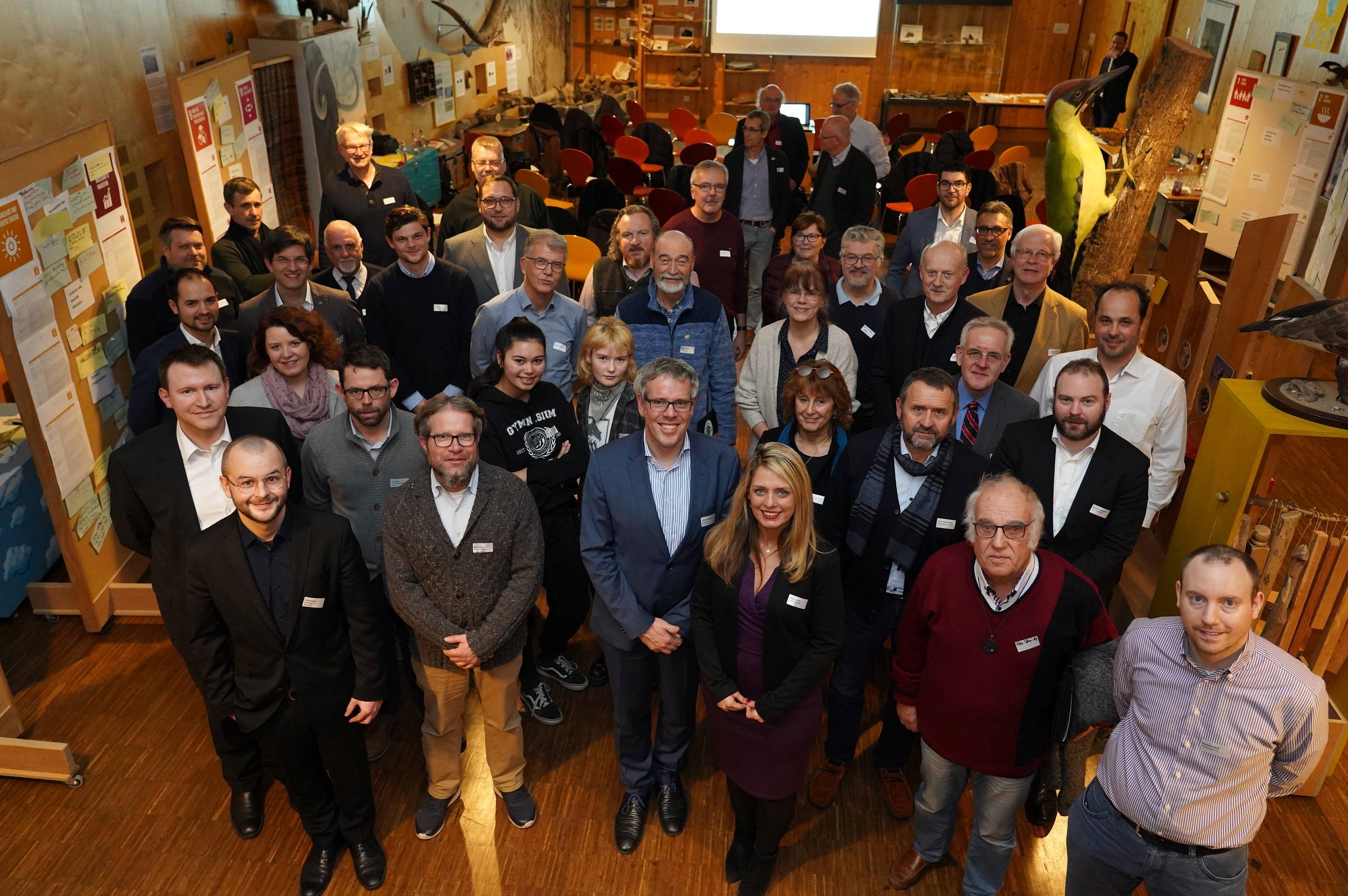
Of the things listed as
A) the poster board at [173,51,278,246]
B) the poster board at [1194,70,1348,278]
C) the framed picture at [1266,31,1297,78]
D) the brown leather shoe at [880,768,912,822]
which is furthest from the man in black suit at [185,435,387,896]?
the framed picture at [1266,31,1297,78]

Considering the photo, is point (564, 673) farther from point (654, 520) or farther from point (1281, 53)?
point (1281, 53)

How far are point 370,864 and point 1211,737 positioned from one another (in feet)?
8.78

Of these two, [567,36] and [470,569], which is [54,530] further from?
[567,36]

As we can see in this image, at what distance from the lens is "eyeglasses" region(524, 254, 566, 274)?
4.12 m

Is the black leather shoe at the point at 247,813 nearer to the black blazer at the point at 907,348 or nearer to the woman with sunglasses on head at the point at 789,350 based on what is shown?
the woman with sunglasses on head at the point at 789,350

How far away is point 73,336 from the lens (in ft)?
14.3

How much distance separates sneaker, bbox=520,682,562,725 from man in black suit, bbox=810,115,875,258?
4.26 metres

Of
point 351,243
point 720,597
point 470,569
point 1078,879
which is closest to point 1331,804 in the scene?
point 1078,879

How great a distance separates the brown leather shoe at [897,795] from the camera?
350cm

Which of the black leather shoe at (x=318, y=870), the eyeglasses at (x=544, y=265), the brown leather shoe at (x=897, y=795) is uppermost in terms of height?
the eyeglasses at (x=544, y=265)

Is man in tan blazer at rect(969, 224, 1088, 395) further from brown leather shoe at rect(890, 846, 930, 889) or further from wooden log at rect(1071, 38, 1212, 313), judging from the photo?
brown leather shoe at rect(890, 846, 930, 889)

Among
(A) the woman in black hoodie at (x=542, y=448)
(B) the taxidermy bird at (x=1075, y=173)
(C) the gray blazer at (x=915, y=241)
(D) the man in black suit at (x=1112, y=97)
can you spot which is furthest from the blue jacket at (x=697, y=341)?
(D) the man in black suit at (x=1112, y=97)

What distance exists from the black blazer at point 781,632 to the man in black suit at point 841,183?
4.64 metres

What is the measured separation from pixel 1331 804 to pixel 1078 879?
164 centimetres
